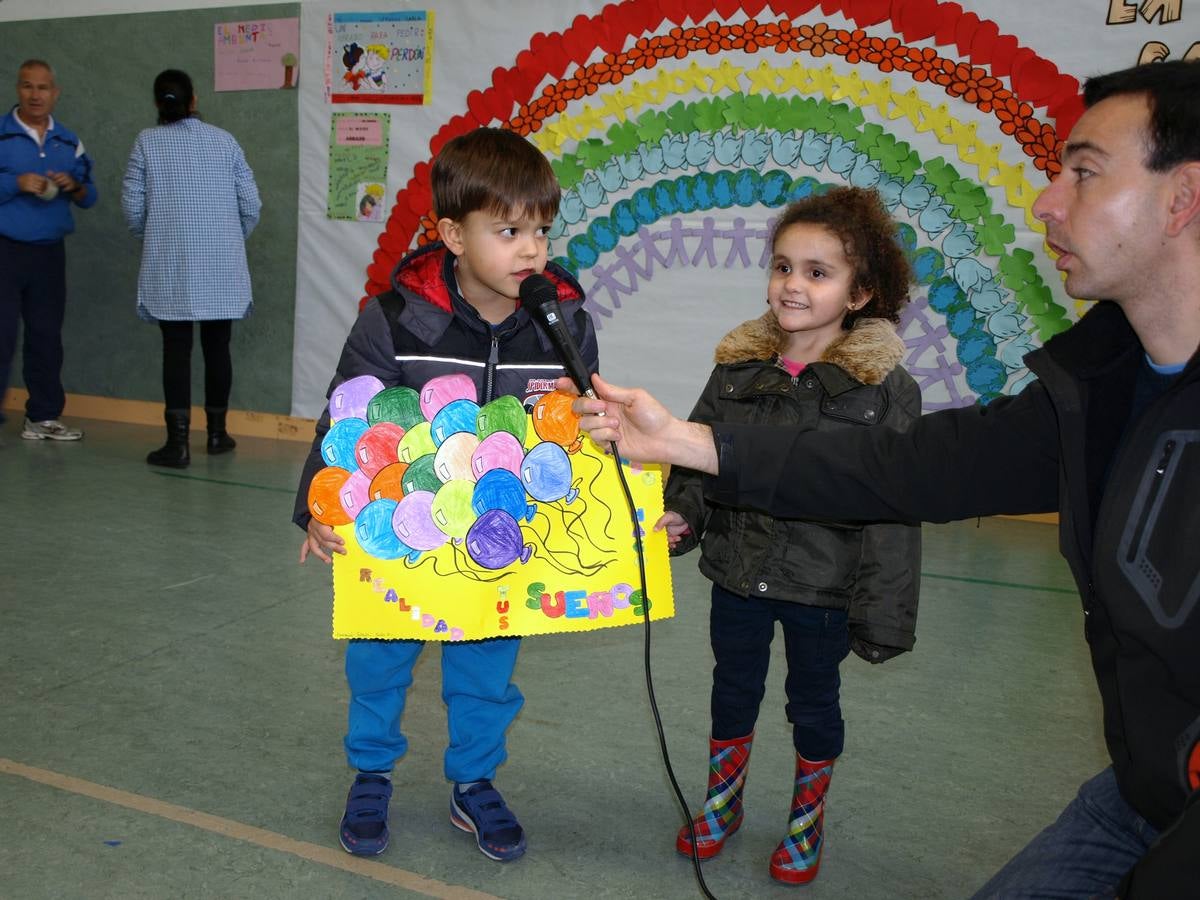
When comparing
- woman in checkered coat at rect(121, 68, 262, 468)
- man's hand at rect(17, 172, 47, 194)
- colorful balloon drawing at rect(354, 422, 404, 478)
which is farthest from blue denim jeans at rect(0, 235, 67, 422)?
colorful balloon drawing at rect(354, 422, 404, 478)

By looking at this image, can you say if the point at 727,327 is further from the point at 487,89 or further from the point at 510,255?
the point at 510,255

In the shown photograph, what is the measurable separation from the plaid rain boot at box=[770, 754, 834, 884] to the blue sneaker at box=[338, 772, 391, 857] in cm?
67

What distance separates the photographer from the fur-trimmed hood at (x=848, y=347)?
1851 millimetres

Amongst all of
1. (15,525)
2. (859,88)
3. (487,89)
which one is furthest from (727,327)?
(15,525)

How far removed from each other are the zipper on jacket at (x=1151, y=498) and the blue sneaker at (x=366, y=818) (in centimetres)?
129

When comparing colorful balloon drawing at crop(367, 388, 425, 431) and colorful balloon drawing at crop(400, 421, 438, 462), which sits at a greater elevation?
colorful balloon drawing at crop(367, 388, 425, 431)

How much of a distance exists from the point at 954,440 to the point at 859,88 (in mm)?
3399

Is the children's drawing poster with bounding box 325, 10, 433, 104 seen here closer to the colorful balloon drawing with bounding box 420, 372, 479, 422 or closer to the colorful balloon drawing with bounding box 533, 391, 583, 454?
the colorful balloon drawing with bounding box 420, 372, 479, 422

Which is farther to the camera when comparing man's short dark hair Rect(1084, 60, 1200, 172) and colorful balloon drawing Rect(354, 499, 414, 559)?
colorful balloon drawing Rect(354, 499, 414, 559)

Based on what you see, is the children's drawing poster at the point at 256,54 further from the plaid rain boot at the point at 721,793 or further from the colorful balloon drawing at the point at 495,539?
the plaid rain boot at the point at 721,793

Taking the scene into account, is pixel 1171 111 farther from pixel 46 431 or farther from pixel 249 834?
pixel 46 431

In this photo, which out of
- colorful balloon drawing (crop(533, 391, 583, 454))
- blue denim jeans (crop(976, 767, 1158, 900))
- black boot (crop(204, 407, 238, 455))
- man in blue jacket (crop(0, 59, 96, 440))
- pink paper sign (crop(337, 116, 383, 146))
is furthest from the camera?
pink paper sign (crop(337, 116, 383, 146))

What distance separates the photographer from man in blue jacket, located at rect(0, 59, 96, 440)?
4887 mm

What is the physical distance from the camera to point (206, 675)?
8.53ft
